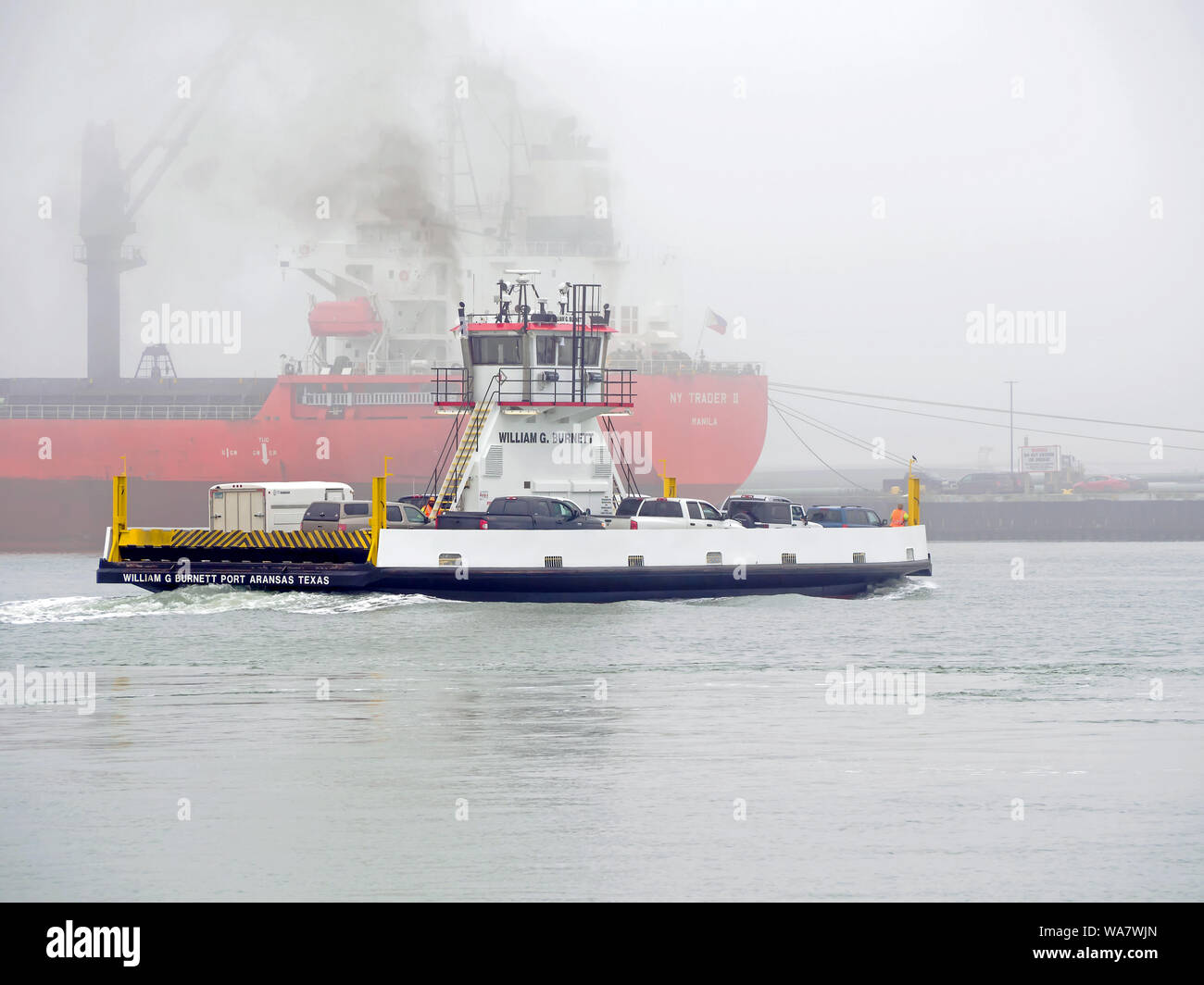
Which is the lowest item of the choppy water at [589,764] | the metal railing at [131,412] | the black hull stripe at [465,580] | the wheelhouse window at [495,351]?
the choppy water at [589,764]

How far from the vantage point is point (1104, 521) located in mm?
83562

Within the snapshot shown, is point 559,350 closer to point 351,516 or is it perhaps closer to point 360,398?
point 351,516

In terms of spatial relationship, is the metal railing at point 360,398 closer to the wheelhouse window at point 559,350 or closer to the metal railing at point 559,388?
the wheelhouse window at point 559,350

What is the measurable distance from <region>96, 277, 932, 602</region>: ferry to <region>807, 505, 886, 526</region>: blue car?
1.02 metres

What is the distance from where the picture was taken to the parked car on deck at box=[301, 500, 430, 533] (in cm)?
3181

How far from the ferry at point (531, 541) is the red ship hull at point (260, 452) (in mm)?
28738

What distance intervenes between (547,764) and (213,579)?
17739 mm

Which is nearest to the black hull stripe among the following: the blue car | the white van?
the white van

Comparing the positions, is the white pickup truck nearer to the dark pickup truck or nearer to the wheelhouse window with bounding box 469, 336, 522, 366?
the dark pickup truck

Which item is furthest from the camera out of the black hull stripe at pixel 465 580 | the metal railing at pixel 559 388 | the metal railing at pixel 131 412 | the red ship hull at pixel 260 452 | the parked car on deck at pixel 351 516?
the metal railing at pixel 131 412

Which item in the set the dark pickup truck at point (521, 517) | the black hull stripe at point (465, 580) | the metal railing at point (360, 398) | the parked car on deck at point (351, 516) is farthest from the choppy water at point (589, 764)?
the metal railing at point (360, 398)

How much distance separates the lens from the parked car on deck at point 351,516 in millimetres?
31812

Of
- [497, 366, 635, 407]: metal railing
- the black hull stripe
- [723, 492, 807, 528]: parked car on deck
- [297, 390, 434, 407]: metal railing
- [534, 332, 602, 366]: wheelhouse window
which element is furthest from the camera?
[297, 390, 434, 407]: metal railing
